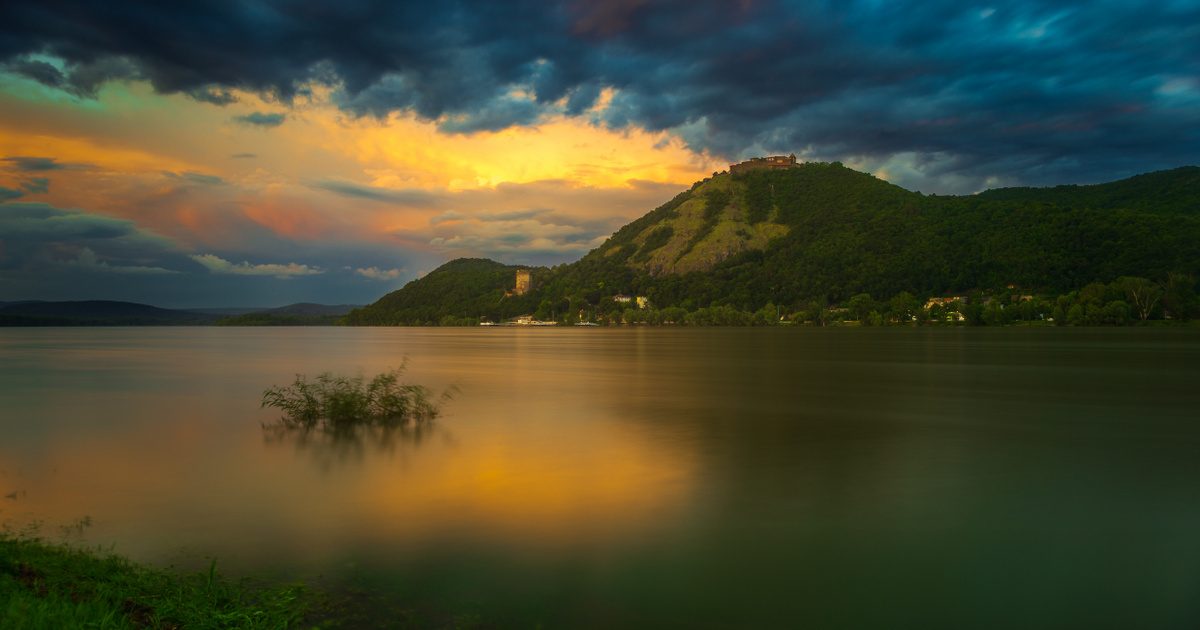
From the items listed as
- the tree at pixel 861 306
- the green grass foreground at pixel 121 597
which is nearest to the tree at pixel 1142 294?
the tree at pixel 861 306

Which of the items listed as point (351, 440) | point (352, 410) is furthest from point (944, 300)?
point (351, 440)

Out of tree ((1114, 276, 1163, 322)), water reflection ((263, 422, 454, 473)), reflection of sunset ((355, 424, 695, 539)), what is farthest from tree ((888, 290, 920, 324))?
reflection of sunset ((355, 424, 695, 539))

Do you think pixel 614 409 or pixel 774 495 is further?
pixel 614 409

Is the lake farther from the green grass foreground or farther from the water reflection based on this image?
the green grass foreground

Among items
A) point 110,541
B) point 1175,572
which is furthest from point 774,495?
point 110,541

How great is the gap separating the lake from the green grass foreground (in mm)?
763

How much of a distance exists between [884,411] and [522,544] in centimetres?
1763

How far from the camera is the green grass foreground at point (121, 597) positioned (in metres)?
5.60

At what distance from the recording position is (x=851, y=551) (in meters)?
8.89

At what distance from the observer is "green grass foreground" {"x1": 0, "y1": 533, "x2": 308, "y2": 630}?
5.60 meters

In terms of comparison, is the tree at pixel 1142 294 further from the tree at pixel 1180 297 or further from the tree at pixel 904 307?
the tree at pixel 904 307

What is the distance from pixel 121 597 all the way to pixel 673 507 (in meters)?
7.39

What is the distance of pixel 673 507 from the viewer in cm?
1119

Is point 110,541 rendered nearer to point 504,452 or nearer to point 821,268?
point 504,452
